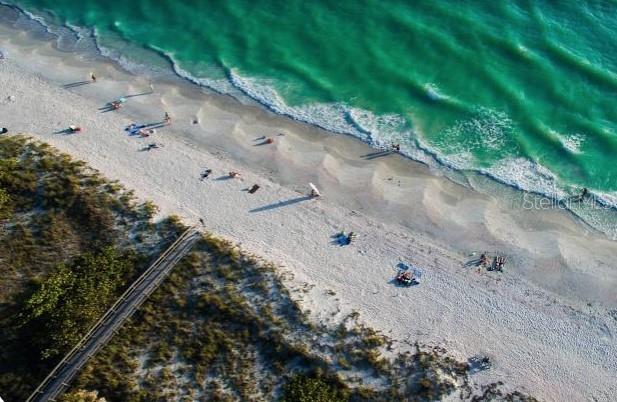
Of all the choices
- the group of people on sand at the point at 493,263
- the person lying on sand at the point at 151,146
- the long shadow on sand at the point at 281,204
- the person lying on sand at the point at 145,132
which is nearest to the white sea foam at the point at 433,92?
the long shadow on sand at the point at 281,204

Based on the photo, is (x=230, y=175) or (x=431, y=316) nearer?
(x=431, y=316)

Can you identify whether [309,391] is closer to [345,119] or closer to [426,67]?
[345,119]

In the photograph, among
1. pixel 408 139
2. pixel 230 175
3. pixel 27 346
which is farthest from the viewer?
pixel 408 139

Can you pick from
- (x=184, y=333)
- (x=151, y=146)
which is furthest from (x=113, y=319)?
(x=151, y=146)

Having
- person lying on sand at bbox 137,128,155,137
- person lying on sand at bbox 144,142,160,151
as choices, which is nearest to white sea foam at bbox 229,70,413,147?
person lying on sand at bbox 137,128,155,137

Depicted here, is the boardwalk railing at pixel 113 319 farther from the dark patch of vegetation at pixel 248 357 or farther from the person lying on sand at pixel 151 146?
the person lying on sand at pixel 151 146

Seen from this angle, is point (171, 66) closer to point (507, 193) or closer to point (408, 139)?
point (408, 139)

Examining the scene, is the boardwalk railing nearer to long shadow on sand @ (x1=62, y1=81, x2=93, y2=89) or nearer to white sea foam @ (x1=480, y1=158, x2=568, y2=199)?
long shadow on sand @ (x1=62, y1=81, x2=93, y2=89)

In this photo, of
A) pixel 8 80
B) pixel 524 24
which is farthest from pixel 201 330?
pixel 524 24
